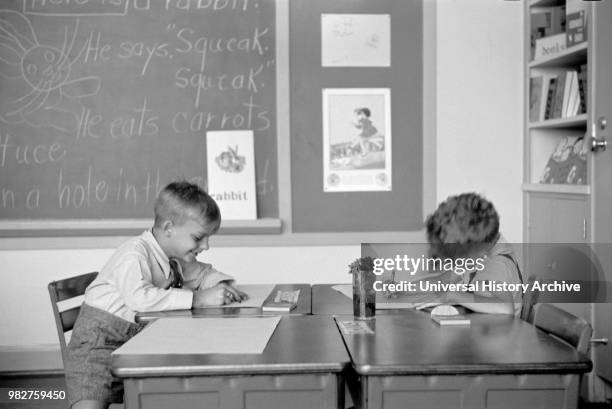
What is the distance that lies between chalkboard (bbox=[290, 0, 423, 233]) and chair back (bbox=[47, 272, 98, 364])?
161cm

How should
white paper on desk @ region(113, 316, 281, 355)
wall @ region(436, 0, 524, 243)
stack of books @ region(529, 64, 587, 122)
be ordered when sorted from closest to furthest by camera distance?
1. white paper on desk @ region(113, 316, 281, 355)
2. stack of books @ region(529, 64, 587, 122)
3. wall @ region(436, 0, 524, 243)

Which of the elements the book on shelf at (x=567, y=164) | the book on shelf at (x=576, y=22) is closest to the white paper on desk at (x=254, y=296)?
the book on shelf at (x=567, y=164)

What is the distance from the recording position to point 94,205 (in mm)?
3791

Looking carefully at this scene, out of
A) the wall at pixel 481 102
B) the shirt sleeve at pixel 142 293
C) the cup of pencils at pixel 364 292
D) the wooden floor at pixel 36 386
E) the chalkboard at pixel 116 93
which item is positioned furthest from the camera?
the wall at pixel 481 102

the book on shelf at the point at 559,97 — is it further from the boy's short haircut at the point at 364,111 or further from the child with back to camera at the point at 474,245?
the child with back to camera at the point at 474,245

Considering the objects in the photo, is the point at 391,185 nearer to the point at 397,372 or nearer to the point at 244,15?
the point at 244,15

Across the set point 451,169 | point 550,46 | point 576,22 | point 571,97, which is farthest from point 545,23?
point 451,169

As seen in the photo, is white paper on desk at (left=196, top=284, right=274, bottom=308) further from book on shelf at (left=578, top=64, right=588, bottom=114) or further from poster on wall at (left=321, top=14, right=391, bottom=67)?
book on shelf at (left=578, top=64, right=588, bottom=114)

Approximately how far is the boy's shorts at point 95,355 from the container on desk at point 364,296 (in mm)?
654

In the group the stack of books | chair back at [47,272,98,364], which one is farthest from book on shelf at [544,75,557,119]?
chair back at [47,272,98,364]

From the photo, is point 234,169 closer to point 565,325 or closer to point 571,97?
point 571,97

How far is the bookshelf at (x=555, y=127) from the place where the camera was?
11.3ft

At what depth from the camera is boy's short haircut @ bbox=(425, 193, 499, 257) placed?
2201 mm

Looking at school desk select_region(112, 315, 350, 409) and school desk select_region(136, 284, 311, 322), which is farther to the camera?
school desk select_region(136, 284, 311, 322)
